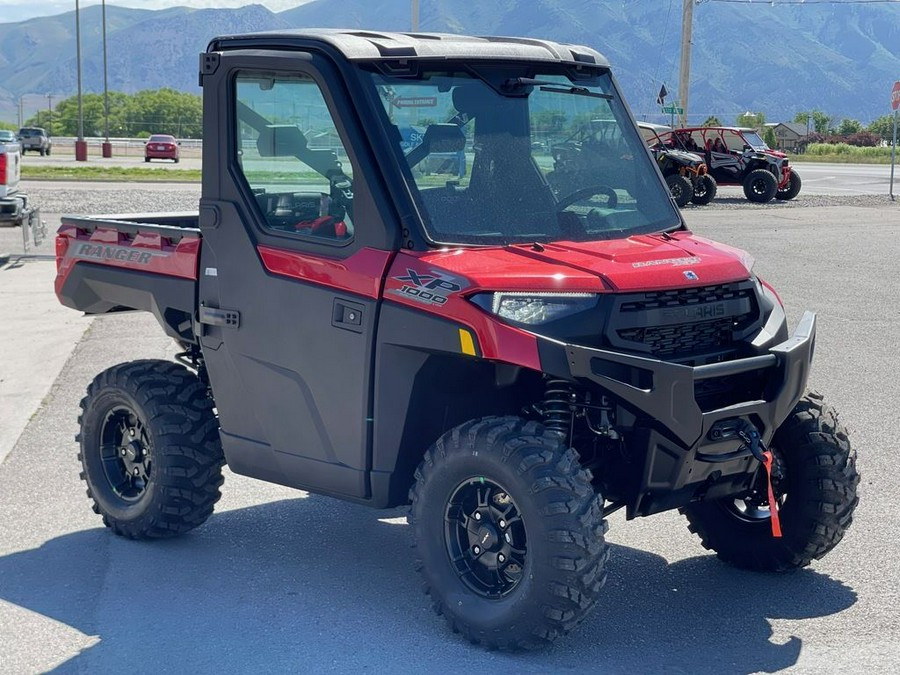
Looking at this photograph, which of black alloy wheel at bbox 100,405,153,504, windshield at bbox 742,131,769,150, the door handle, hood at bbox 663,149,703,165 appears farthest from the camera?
windshield at bbox 742,131,769,150

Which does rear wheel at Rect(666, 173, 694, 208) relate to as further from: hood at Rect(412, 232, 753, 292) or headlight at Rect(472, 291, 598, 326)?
headlight at Rect(472, 291, 598, 326)

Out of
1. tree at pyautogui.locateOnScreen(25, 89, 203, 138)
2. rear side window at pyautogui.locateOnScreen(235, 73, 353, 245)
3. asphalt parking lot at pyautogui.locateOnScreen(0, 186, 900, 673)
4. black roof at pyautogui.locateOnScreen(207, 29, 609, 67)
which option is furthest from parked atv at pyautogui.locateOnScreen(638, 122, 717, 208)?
tree at pyautogui.locateOnScreen(25, 89, 203, 138)

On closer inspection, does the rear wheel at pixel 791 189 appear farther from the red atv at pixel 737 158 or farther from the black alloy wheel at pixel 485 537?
the black alloy wheel at pixel 485 537

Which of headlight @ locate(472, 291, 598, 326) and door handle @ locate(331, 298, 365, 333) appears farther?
door handle @ locate(331, 298, 365, 333)

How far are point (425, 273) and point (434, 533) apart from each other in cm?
100

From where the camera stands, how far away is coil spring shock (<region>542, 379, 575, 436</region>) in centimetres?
486

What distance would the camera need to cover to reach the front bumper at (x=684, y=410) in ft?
14.9

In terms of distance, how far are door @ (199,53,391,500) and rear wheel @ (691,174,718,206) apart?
23320 mm

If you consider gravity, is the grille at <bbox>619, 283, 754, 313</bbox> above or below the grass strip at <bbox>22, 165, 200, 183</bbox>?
above

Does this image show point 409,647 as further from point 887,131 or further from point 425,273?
point 887,131

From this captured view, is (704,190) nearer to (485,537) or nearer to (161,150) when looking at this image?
(485,537)

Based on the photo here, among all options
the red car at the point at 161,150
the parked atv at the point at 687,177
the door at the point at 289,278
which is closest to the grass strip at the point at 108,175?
the red car at the point at 161,150

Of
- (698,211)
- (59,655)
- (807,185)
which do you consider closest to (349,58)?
(59,655)

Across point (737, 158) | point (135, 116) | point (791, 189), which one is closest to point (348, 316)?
point (737, 158)
